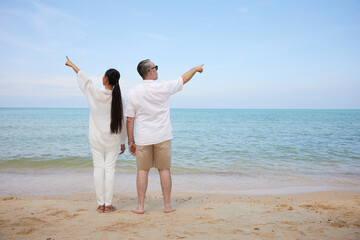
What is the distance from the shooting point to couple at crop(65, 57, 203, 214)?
335cm

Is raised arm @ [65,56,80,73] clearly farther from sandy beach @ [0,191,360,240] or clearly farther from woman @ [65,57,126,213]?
sandy beach @ [0,191,360,240]

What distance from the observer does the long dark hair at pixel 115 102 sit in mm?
3400

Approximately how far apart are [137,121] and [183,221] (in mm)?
1380

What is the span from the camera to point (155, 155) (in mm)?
3479

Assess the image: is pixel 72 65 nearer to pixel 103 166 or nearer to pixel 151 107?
pixel 151 107

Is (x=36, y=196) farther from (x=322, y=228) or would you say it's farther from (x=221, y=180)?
(x=322, y=228)

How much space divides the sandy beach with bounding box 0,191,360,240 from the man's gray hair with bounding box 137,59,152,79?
1.87 m

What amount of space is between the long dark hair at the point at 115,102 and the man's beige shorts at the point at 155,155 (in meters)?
0.42

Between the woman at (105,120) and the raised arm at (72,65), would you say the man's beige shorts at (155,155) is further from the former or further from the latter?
the raised arm at (72,65)

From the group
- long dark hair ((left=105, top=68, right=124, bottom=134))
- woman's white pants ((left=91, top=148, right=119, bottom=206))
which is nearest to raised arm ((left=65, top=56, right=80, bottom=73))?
long dark hair ((left=105, top=68, right=124, bottom=134))

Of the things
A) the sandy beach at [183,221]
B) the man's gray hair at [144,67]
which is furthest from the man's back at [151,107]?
the sandy beach at [183,221]

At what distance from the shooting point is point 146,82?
11.1ft

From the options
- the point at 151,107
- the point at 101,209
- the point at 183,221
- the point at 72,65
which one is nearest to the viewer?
the point at 183,221

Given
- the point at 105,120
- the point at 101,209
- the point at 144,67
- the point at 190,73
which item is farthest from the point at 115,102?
the point at 101,209
